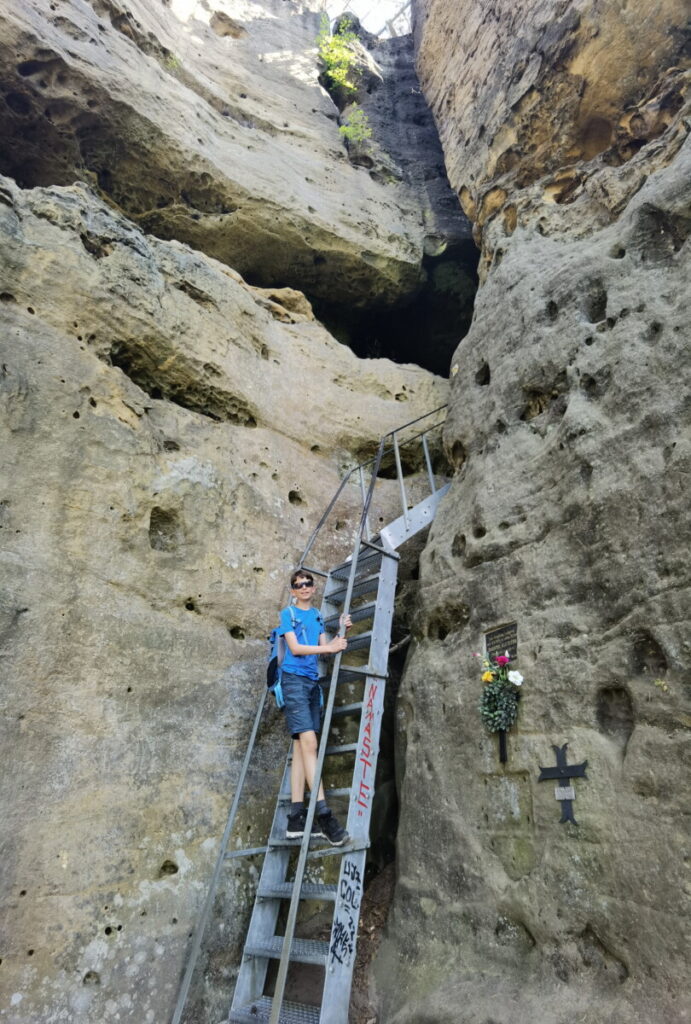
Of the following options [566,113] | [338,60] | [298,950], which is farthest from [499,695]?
[338,60]

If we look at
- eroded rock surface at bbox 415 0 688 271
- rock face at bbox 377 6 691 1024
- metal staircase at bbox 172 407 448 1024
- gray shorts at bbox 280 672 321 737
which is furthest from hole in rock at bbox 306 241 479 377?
gray shorts at bbox 280 672 321 737

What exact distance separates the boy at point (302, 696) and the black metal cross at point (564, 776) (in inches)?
59.6

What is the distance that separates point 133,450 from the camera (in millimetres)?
6316

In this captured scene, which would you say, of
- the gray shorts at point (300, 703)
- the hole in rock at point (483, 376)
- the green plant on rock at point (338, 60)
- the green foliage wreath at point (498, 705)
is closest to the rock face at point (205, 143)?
the green plant on rock at point (338, 60)

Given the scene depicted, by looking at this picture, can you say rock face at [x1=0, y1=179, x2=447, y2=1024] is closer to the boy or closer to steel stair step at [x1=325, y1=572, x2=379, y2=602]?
steel stair step at [x1=325, y1=572, x2=379, y2=602]

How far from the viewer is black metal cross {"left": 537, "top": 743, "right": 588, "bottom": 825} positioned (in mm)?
4410

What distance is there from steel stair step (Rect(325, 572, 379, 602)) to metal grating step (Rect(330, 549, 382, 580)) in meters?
0.17

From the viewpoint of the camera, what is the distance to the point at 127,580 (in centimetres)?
570

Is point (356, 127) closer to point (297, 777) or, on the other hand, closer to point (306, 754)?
point (306, 754)

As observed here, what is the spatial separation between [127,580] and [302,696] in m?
1.92

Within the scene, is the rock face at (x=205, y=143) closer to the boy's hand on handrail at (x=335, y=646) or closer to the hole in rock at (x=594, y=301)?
the hole in rock at (x=594, y=301)

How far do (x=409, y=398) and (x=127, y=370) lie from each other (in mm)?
4177

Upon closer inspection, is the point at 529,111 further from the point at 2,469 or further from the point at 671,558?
the point at 2,469

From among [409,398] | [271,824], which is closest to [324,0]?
[409,398]
